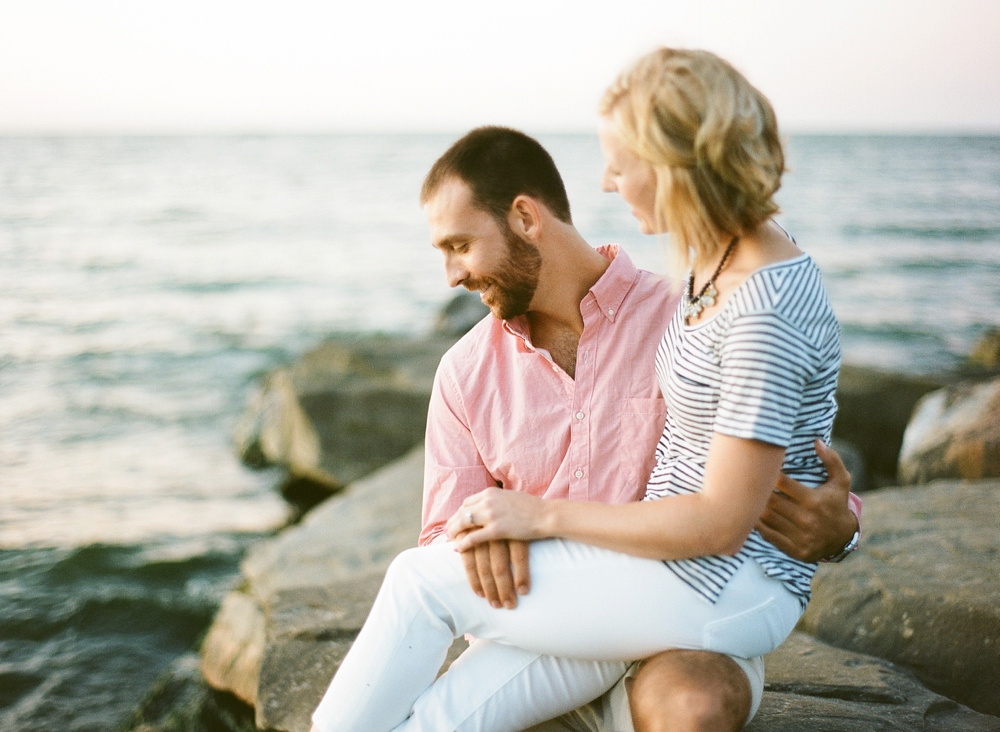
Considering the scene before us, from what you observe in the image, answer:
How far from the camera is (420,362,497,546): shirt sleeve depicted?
2666mm

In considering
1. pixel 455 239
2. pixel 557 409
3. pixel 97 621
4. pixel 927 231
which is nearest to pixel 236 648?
pixel 97 621

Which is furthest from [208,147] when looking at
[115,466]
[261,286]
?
[115,466]

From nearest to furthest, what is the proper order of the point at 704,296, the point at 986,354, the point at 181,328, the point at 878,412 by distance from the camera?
the point at 704,296 < the point at 878,412 < the point at 986,354 < the point at 181,328

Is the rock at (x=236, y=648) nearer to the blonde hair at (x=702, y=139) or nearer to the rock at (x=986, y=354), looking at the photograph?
the blonde hair at (x=702, y=139)

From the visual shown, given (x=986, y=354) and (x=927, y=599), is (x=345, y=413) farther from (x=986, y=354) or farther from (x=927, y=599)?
(x=986, y=354)

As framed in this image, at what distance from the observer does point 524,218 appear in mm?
2764

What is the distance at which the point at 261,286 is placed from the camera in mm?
18438

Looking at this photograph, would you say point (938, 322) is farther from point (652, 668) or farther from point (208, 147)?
point (208, 147)

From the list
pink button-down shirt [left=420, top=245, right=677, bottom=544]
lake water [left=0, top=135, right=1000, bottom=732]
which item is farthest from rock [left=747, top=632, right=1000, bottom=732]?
lake water [left=0, top=135, right=1000, bottom=732]

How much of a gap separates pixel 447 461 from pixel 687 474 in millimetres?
919

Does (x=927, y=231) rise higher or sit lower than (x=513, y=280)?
lower

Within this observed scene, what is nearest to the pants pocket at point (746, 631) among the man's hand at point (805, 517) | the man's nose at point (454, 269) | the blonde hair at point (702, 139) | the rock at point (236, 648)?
the man's hand at point (805, 517)

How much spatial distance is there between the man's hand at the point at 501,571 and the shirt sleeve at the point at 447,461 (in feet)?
2.02

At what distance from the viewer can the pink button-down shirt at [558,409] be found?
257 centimetres
